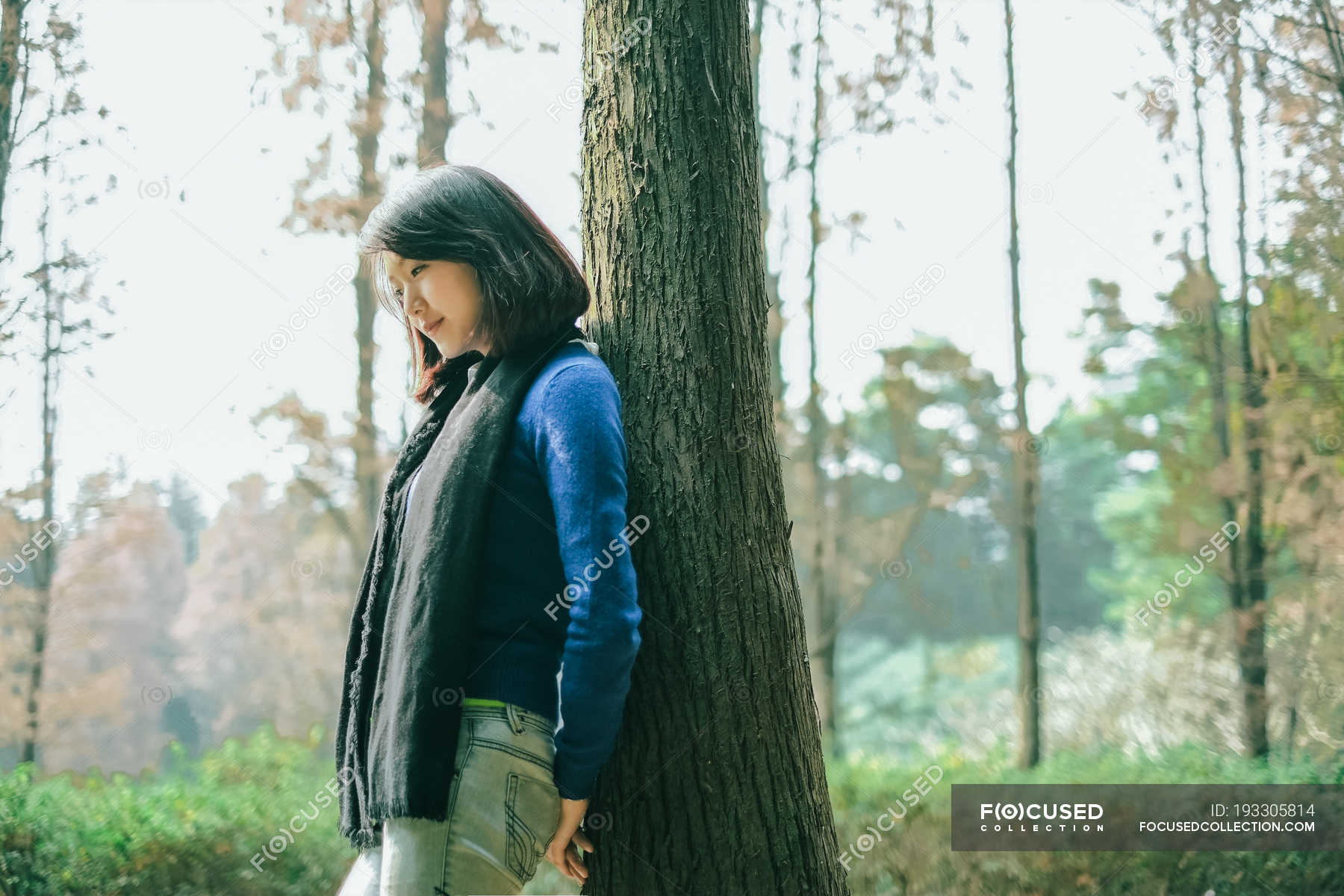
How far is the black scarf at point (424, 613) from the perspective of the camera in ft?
5.23

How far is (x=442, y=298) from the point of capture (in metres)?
1.83

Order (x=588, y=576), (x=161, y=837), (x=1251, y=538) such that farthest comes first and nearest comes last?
1. (x=1251, y=538)
2. (x=161, y=837)
3. (x=588, y=576)

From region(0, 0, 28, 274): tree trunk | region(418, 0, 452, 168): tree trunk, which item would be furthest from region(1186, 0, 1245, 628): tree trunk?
region(0, 0, 28, 274): tree trunk

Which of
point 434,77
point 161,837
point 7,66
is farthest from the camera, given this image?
point 434,77

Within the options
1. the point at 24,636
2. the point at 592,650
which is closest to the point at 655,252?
the point at 592,650

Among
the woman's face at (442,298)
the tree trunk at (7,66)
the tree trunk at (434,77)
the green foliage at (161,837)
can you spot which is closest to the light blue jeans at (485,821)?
the woman's face at (442,298)

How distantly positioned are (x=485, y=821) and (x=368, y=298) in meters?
5.71

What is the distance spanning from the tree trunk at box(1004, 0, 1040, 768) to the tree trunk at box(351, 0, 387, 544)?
14.6ft

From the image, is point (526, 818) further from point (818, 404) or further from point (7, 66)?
point (818, 404)

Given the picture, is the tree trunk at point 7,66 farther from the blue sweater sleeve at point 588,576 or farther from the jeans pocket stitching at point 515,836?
the jeans pocket stitching at point 515,836

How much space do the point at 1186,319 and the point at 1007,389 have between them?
151 cm

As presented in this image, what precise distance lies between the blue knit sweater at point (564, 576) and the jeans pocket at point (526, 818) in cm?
4

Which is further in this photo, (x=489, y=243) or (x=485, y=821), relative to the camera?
(x=489, y=243)

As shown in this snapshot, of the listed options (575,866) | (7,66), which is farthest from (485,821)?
(7,66)
